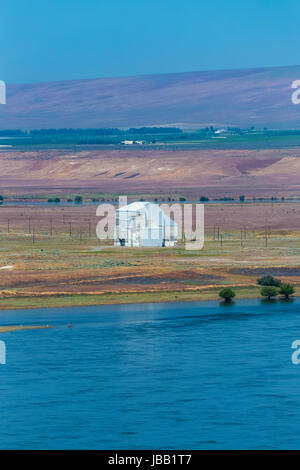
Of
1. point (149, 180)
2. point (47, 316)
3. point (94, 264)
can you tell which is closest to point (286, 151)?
point (149, 180)

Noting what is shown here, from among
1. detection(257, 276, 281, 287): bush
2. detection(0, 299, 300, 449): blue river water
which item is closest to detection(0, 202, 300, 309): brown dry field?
detection(257, 276, 281, 287): bush

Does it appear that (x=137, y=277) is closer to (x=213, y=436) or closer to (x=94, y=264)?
(x=94, y=264)

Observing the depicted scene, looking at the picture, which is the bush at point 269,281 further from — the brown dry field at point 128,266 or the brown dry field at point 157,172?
the brown dry field at point 157,172
